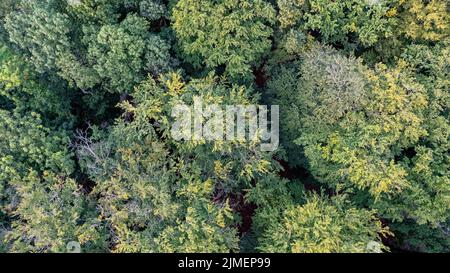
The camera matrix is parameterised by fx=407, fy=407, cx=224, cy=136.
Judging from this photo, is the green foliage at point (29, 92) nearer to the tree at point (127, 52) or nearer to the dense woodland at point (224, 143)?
the dense woodland at point (224, 143)

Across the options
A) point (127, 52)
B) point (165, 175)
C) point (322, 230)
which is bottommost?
point (322, 230)

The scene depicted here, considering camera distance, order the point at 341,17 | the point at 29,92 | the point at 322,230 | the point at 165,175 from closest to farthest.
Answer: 1. the point at 322,230
2. the point at 165,175
3. the point at 341,17
4. the point at 29,92

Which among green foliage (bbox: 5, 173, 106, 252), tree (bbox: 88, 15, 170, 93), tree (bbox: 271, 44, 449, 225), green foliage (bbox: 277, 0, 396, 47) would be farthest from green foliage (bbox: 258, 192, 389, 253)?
tree (bbox: 88, 15, 170, 93)

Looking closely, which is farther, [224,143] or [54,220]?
[224,143]

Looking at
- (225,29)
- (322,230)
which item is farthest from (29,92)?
(322,230)

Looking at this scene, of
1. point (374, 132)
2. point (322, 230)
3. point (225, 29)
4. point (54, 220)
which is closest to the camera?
point (322, 230)

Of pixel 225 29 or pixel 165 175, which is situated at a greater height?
pixel 225 29

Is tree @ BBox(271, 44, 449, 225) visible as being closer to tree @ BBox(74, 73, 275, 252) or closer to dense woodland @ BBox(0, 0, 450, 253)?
dense woodland @ BBox(0, 0, 450, 253)

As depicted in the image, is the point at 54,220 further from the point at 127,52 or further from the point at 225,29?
the point at 225,29
